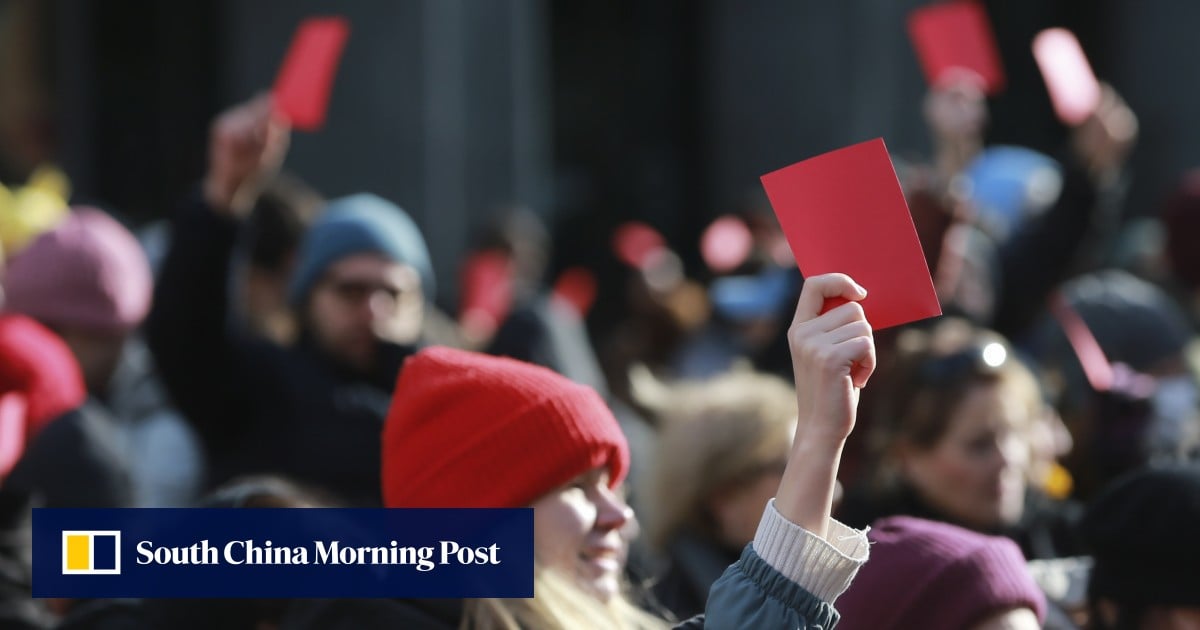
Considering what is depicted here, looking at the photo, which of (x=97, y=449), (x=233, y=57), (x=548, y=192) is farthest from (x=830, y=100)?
(x=97, y=449)

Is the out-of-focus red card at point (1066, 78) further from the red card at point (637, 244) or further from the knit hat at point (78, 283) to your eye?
the red card at point (637, 244)

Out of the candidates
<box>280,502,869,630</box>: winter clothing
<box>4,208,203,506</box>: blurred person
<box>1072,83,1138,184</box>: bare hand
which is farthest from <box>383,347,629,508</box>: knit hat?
<box>1072,83,1138,184</box>: bare hand

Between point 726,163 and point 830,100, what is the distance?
3.54 feet

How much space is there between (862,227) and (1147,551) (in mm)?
1220

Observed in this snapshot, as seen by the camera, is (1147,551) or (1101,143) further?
(1101,143)

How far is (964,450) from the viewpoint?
12.0ft

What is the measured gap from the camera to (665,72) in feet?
41.1

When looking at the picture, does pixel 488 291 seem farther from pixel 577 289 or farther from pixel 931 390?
pixel 931 390

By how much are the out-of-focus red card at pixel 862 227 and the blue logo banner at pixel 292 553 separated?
28.3 inches

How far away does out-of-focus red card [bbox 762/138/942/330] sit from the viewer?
2.03 meters

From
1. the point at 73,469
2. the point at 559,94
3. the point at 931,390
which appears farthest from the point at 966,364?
the point at 559,94

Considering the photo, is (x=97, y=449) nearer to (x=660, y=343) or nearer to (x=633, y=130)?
(x=660, y=343)

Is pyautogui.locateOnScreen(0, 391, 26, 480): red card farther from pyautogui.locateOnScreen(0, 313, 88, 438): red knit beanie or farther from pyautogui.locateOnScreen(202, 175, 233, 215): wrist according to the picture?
pyautogui.locateOnScreen(202, 175, 233, 215): wrist

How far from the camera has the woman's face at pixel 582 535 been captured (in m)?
2.50
